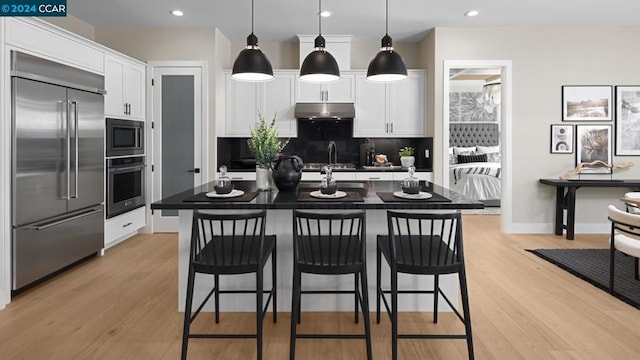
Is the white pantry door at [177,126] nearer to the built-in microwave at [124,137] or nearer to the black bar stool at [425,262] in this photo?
the built-in microwave at [124,137]

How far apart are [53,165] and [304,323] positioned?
2.50 meters

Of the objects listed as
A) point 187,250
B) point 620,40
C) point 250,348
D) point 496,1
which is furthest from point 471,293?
point 620,40

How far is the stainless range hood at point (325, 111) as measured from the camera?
568 cm

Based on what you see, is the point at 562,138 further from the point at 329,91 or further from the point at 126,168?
the point at 126,168

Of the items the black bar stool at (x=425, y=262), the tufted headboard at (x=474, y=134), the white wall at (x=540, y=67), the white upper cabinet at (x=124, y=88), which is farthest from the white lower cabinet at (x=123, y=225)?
the tufted headboard at (x=474, y=134)

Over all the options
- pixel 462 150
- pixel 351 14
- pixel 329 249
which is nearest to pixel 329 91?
pixel 351 14

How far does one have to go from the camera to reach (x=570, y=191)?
5270 mm

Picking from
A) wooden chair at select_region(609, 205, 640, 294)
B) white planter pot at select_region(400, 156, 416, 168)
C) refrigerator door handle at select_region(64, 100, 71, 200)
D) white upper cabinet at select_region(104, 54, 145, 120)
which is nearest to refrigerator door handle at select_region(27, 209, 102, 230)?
refrigerator door handle at select_region(64, 100, 71, 200)

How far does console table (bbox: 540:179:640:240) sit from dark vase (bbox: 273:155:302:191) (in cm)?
380

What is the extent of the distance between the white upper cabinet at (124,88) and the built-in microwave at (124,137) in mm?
88

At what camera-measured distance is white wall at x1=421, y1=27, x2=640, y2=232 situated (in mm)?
5496

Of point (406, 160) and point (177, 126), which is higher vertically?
point (177, 126)

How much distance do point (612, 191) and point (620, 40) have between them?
1.98 meters

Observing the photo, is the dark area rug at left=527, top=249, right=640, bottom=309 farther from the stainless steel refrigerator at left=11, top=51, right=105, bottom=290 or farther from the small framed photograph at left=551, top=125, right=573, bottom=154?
the stainless steel refrigerator at left=11, top=51, right=105, bottom=290
